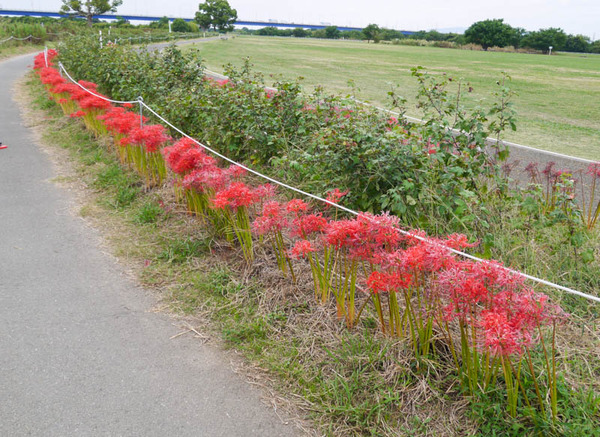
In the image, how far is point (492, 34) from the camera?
6838 cm

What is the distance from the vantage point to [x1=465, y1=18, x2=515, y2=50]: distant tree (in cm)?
6825

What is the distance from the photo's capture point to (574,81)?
19.7m

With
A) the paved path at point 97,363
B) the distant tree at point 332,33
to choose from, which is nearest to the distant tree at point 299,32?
the distant tree at point 332,33

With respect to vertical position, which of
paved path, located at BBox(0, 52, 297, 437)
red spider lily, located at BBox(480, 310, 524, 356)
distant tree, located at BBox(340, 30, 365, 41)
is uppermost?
distant tree, located at BBox(340, 30, 365, 41)

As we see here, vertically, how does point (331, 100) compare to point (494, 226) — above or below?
above

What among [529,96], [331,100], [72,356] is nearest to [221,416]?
[72,356]

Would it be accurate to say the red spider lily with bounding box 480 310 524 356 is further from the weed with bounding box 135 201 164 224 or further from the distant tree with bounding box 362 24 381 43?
the distant tree with bounding box 362 24 381 43

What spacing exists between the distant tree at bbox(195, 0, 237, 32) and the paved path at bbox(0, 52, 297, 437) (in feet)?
319

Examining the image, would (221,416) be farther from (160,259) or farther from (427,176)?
(427,176)

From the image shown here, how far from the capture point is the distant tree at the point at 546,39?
6319 cm

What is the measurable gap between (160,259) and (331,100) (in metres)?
2.64

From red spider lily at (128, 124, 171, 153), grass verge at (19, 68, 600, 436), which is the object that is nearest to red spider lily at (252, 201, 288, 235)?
grass verge at (19, 68, 600, 436)

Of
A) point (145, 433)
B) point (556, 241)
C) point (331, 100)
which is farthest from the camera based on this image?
point (331, 100)

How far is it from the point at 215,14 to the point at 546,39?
5954 centimetres
